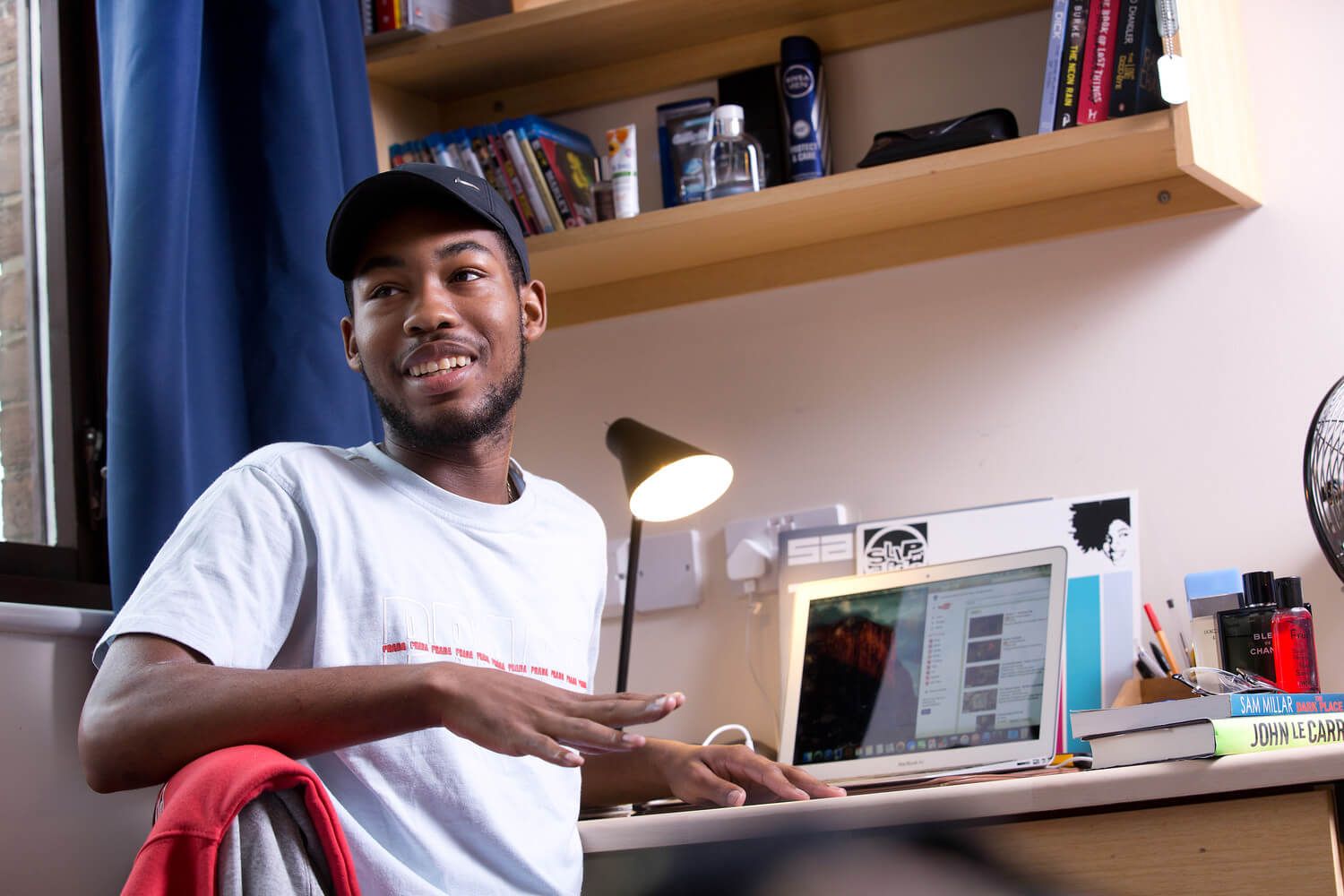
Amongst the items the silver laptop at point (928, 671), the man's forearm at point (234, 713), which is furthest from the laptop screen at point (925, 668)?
the man's forearm at point (234, 713)

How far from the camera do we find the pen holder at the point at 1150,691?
5.24 ft

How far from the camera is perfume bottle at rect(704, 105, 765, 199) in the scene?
6.43 ft

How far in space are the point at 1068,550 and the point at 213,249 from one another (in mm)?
1172

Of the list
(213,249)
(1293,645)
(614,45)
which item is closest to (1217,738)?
(1293,645)

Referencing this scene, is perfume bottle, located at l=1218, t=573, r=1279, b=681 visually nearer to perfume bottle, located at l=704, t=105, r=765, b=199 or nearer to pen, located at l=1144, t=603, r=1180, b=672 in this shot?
pen, located at l=1144, t=603, r=1180, b=672

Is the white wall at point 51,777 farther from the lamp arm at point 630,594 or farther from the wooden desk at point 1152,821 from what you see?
the wooden desk at point 1152,821

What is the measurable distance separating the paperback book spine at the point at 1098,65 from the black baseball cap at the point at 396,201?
0.78 meters

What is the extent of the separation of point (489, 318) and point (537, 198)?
67 centimetres

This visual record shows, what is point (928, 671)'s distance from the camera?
66.9 inches

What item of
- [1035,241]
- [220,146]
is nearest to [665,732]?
[1035,241]

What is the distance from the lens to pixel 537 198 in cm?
209

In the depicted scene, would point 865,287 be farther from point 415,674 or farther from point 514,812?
point 415,674

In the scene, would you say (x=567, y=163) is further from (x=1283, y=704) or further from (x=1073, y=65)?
(x=1283, y=704)

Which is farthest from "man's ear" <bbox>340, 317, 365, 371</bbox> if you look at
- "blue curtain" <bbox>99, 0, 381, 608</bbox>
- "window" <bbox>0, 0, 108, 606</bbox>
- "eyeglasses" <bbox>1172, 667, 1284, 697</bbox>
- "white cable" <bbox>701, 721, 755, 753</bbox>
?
"eyeglasses" <bbox>1172, 667, 1284, 697</bbox>
